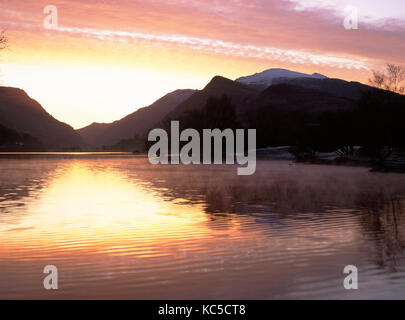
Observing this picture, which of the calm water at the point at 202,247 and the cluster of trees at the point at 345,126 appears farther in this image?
the cluster of trees at the point at 345,126

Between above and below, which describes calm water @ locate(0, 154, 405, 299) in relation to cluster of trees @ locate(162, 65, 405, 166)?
below

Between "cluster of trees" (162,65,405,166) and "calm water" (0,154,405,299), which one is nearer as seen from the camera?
"calm water" (0,154,405,299)

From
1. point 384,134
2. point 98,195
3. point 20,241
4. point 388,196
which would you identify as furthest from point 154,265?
point 384,134

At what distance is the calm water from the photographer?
8.23 meters

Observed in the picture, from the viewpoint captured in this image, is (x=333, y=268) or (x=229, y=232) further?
(x=229, y=232)

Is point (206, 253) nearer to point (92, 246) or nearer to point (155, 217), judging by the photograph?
point (92, 246)

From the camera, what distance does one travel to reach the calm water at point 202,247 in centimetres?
823

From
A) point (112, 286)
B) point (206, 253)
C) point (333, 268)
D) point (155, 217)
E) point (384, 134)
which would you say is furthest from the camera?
point (384, 134)

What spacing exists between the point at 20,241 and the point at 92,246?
1966mm

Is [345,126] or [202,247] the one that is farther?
[345,126]

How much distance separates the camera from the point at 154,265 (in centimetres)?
974

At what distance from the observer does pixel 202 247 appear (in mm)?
11547

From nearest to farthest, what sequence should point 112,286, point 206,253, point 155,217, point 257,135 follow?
point 112,286 → point 206,253 → point 155,217 → point 257,135

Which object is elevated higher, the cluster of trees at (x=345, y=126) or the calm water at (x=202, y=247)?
the cluster of trees at (x=345, y=126)
